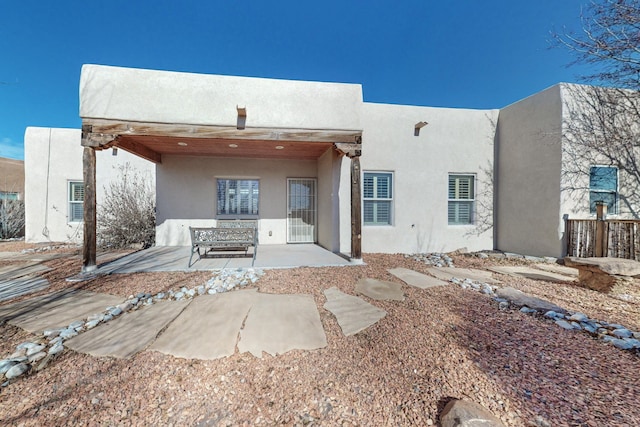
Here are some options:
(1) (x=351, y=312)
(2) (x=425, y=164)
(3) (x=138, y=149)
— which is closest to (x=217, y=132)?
(3) (x=138, y=149)

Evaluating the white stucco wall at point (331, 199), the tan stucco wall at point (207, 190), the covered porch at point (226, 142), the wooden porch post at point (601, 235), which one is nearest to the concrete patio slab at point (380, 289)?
the covered porch at point (226, 142)

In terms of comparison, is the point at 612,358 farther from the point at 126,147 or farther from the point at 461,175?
the point at 126,147

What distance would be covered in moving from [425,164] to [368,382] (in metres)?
6.90

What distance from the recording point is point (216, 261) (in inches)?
225

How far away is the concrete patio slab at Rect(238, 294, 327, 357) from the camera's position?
97.9 inches

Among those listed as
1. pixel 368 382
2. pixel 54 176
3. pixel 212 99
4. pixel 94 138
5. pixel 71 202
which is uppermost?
pixel 212 99

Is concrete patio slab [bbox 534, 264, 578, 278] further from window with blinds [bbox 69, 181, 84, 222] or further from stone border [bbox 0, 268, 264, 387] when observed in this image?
window with blinds [bbox 69, 181, 84, 222]

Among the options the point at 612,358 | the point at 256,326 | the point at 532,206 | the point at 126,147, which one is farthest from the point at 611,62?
the point at 126,147

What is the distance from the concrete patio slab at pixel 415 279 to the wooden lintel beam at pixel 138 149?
682 centimetres

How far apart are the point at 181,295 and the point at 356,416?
316 centimetres

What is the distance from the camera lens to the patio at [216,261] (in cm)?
511

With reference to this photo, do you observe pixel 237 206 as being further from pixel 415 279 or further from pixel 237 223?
pixel 415 279

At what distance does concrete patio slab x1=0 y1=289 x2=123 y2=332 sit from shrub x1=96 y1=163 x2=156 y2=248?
4.17 m

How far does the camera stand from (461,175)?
25.5 ft
